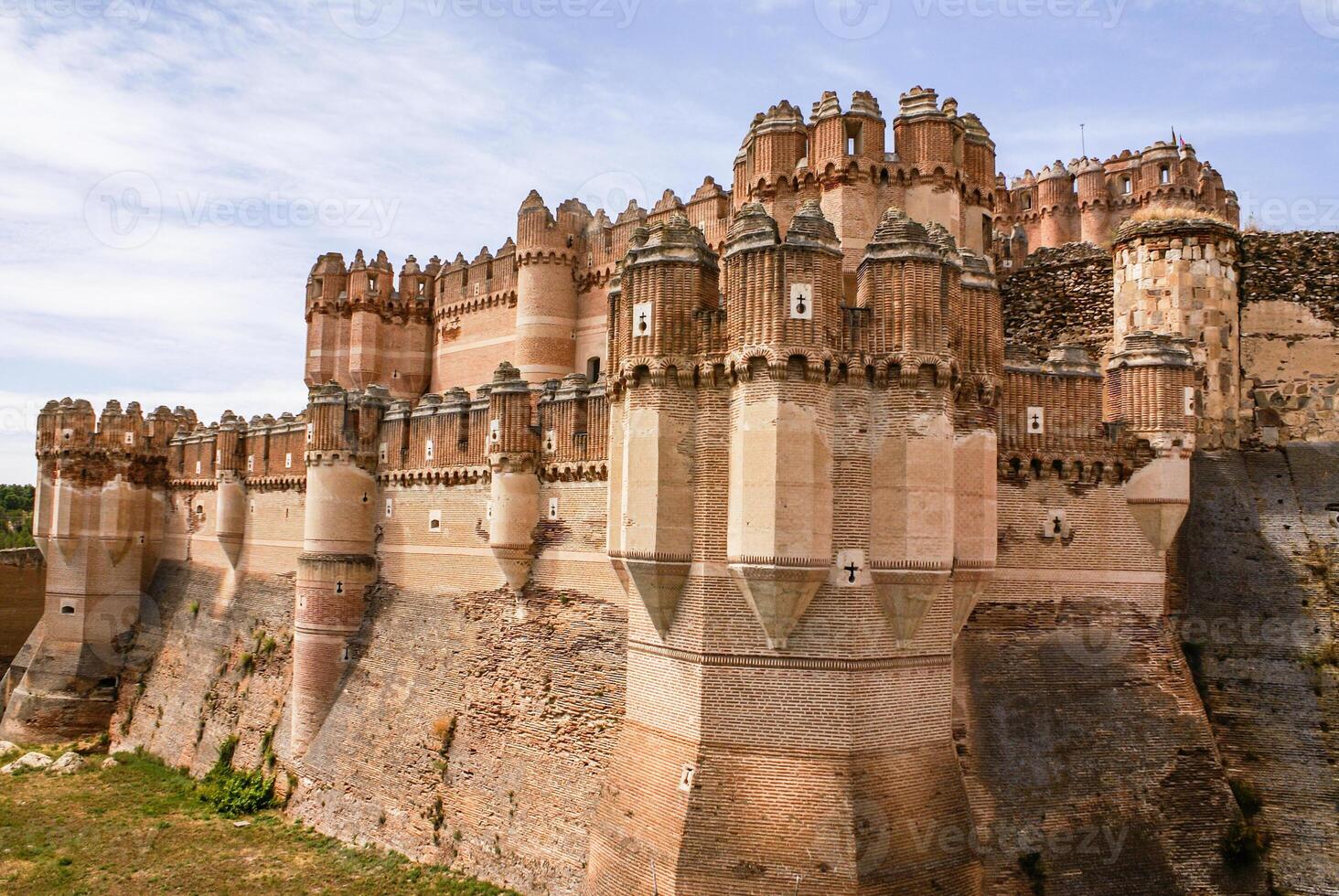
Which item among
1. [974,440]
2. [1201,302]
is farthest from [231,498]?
[1201,302]

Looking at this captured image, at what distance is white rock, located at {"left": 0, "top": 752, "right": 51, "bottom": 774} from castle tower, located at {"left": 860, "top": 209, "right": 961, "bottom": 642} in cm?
3139

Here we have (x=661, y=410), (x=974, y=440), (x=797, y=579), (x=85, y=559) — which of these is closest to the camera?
(x=797, y=579)

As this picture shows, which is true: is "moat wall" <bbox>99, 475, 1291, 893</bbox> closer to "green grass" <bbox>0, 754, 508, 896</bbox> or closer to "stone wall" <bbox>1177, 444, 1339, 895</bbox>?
"green grass" <bbox>0, 754, 508, 896</bbox>

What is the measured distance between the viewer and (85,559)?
3962 cm

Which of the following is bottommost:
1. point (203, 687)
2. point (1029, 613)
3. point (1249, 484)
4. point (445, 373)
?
point (203, 687)

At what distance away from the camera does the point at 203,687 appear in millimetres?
34656

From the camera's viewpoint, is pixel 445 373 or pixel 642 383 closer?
pixel 642 383

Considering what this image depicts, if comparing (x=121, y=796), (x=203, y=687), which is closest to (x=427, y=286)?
(x=203, y=687)

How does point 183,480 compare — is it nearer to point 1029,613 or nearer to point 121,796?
point 121,796

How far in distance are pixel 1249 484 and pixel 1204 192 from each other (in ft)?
65.4

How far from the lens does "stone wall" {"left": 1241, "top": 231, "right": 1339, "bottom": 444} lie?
23.2 metres

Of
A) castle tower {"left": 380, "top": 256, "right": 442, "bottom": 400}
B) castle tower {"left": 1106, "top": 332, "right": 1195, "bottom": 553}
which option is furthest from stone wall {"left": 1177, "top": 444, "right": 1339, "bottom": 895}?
castle tower {"left": 380, "top": 256, "right": 442, "bottom": 400}

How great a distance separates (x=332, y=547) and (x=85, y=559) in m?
17.1

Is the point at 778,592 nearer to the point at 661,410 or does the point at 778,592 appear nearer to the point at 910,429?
the point at 910,429
